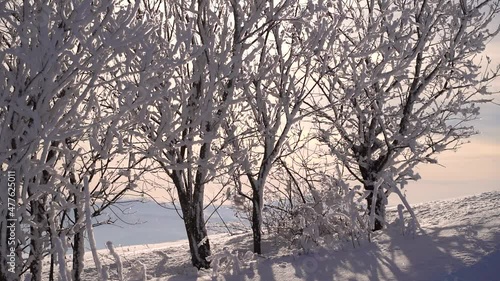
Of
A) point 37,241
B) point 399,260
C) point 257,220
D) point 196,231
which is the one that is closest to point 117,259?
point 399,260

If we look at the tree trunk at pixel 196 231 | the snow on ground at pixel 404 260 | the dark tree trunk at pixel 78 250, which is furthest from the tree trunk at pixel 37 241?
the snow on ground at pixel 404 260

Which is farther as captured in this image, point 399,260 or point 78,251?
point 78,251

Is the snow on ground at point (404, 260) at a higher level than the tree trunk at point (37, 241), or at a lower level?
lower

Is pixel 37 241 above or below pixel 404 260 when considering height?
above

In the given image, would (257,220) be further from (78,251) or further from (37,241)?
(37,241)

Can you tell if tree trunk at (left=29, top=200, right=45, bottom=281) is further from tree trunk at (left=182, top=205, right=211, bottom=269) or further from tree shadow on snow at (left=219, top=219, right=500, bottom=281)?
tree shadow on snow at (left=219, top=219, right=500, bottom=281)

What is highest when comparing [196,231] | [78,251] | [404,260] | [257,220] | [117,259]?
[257,220]

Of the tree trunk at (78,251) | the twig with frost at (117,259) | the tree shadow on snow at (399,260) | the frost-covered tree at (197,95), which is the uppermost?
the frost-covered tree at (197,95)

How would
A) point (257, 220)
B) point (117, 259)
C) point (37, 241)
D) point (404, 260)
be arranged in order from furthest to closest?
point (257, 220) < point (37, 241) < point (404, 260) < point (117, 259)

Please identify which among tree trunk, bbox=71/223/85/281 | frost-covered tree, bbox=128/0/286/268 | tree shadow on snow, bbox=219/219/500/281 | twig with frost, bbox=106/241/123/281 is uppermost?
frost-covered tree, bbox=128/0/286/268

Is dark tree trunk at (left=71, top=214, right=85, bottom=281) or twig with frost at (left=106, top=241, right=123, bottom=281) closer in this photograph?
twig with frost at (left=106, top=241, right=123, bottom=281)

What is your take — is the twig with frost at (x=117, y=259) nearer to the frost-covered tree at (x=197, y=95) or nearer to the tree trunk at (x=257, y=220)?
the frost-covered tree at (x=197, y=95)

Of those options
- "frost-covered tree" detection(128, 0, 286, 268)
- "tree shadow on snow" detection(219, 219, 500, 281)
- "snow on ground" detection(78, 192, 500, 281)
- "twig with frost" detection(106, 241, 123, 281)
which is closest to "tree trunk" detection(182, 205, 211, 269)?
"frost-covered tree" detection(128, 0, 286, 268)

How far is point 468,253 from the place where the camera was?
5113 mm
